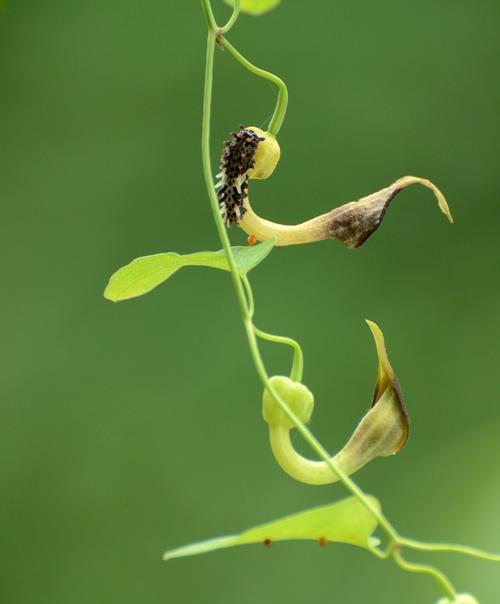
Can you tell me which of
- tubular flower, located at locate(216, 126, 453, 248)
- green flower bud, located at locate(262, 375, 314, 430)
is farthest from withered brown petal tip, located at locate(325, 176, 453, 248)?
green flower bud, located at locate(262, 375, 314, 430)

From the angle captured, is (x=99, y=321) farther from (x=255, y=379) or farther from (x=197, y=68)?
(x=197, y=68)

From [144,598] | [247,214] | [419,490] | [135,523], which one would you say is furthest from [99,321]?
[247,214]

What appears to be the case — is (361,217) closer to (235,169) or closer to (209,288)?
(235,169)

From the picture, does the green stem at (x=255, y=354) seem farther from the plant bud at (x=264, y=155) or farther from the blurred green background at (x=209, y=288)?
the blurred green background at (x=209, y=288)

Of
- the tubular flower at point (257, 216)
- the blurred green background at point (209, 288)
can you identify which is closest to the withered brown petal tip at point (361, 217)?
the tubular flower at point (257, 216)

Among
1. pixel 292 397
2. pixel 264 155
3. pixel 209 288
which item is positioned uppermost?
pixel 264 155

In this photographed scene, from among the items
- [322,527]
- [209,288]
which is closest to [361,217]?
[322,527]
